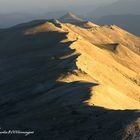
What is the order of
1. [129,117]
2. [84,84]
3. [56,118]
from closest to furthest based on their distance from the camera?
1. [129,117]
2. [56,118]
3. [84,84]

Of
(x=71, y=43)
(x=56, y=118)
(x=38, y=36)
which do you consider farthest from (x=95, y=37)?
(x=56, y=118)

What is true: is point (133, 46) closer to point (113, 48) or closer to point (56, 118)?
point (113, 48)

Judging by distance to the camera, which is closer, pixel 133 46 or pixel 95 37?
pixel 95 37

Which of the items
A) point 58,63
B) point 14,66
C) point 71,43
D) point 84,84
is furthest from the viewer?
point 71,43

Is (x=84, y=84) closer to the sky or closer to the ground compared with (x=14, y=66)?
closer to the sky

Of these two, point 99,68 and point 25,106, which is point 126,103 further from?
point 99,68

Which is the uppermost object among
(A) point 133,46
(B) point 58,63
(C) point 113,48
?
(B) point 58,63

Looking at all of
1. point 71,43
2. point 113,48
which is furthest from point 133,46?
point 71,43
